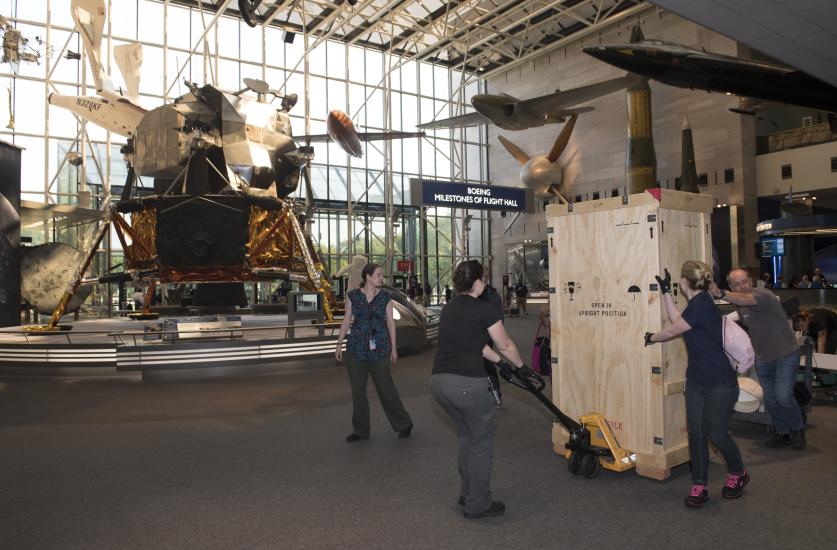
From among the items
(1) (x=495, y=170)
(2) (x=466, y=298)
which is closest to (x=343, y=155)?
(1) (x=495, y=170)

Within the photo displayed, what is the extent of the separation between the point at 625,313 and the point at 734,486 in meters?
1.34

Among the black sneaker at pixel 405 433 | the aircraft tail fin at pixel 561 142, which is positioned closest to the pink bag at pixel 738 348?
the black sneaker at pixel 405 433

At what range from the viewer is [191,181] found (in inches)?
504

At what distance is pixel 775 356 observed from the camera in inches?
198

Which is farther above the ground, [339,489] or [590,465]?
[590,465]

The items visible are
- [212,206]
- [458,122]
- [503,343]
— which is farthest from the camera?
[458,122]

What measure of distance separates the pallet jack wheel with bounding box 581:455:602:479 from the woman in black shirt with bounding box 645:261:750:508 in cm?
71

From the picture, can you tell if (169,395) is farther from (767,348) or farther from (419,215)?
(419,215)

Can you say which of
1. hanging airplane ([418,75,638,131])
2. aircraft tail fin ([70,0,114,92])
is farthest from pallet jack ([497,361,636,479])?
hanging airplane ([418,75,638,131])

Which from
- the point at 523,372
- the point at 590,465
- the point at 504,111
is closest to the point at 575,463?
the point at 590,465

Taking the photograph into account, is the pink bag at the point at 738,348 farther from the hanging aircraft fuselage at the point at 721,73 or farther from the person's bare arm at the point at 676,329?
the hanging aircraft fuselage at the point at 721,73

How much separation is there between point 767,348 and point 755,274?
20879mm

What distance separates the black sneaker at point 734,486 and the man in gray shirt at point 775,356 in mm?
1477

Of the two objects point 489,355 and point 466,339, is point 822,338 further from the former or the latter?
point 466,339
